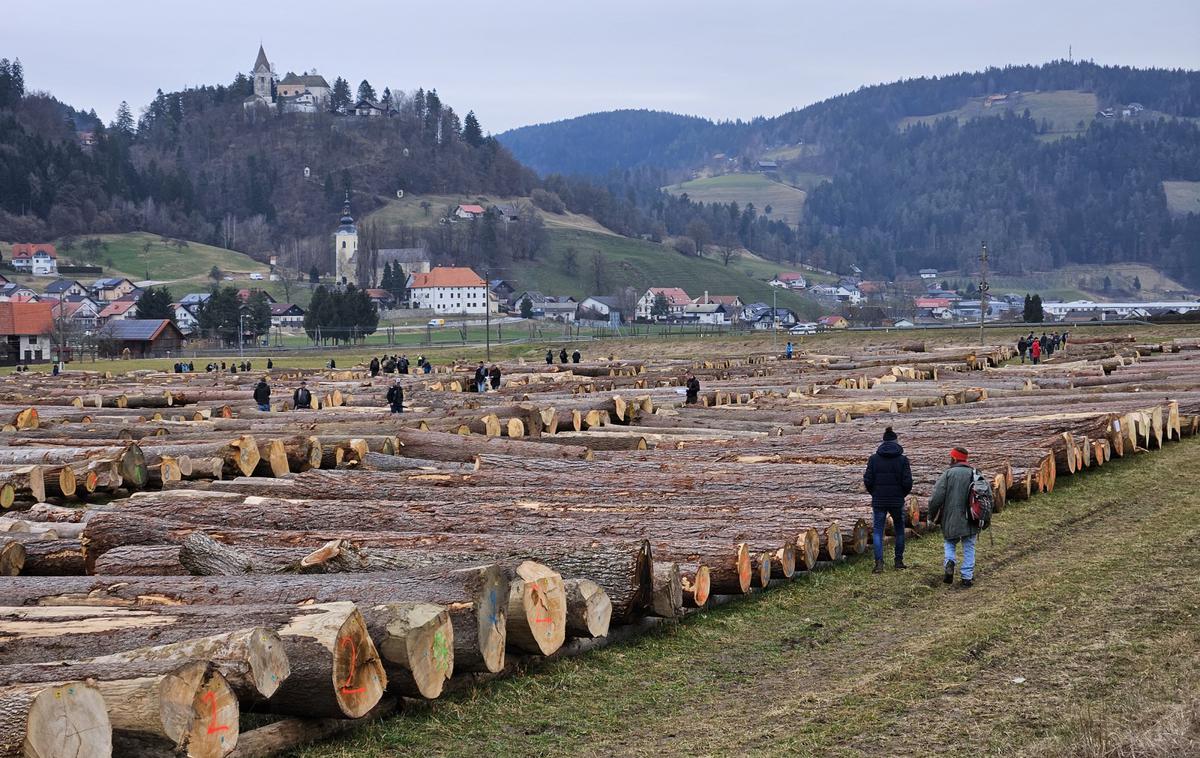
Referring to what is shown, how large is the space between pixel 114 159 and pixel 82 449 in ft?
593

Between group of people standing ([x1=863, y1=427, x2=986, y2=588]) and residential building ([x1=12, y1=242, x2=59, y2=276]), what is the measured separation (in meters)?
156

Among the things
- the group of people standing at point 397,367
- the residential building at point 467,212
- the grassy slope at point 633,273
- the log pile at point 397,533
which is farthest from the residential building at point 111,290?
the log pile at point 397,533

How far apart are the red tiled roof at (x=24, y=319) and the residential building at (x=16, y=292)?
5032 cm

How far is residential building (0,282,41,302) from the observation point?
13225 centimetres

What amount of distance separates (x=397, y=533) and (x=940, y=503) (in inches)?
193

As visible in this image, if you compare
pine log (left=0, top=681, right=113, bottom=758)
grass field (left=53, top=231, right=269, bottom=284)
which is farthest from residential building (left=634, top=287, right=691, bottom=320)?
pine log (left=0, top=681, right=113, bottom=758)

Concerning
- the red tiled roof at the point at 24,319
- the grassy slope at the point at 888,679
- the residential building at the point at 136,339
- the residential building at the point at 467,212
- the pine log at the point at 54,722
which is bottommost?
the grassy slope at the point at 888,679

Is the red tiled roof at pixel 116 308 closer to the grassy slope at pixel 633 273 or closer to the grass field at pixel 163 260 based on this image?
the grass field at pixel 163 260

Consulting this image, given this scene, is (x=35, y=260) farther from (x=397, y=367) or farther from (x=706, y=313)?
(x=397, y=367)

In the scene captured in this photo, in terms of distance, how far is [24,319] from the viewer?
83.8 metres

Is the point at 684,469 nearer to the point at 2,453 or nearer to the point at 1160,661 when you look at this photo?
the point at 1160,661

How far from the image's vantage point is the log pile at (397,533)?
6.81 m

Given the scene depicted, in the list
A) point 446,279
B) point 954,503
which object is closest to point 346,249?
point 446,279

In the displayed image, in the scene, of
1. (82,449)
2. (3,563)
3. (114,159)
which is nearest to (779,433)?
(82,449)
